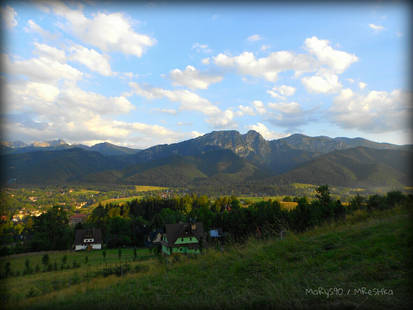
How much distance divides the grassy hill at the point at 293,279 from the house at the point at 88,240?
54.4 m

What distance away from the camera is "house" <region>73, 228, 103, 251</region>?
52.2 meters

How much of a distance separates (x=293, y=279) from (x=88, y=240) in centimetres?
5975

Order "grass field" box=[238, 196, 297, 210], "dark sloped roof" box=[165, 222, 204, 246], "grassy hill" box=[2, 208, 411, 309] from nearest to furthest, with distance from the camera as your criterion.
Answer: "grassy hill" box=[2, 208, 411, 309]
"dark sloped roof" box=[165, 222, 204, 246]
"grass field" box=[238, 196, 297, 210]

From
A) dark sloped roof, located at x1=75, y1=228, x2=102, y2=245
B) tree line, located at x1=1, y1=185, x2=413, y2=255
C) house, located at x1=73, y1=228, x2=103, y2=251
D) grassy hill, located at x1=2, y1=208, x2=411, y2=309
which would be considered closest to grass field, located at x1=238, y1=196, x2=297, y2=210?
tree line, located at x1=1, y1=185, x2=413, y2=255

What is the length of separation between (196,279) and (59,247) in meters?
62.1

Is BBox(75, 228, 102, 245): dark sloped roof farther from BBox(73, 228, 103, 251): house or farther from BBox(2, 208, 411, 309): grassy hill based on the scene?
BBox(2, 208, 411, 309): grassy hill

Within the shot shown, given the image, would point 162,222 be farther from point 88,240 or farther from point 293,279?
point 293,279

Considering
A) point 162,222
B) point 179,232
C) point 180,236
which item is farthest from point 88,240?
point 180,236

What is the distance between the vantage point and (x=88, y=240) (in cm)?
5303

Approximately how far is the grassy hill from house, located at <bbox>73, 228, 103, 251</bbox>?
5439 cm

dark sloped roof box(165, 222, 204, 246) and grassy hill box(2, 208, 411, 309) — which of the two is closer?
grassy hill box(2, 208, 411, 309)

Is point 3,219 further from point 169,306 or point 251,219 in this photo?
point 251,219

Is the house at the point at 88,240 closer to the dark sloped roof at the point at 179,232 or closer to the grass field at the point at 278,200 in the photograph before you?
the dark sloped roof at the point at 179,232

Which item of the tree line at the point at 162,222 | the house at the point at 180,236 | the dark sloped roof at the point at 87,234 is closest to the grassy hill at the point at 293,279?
the house at the point at 180,236
